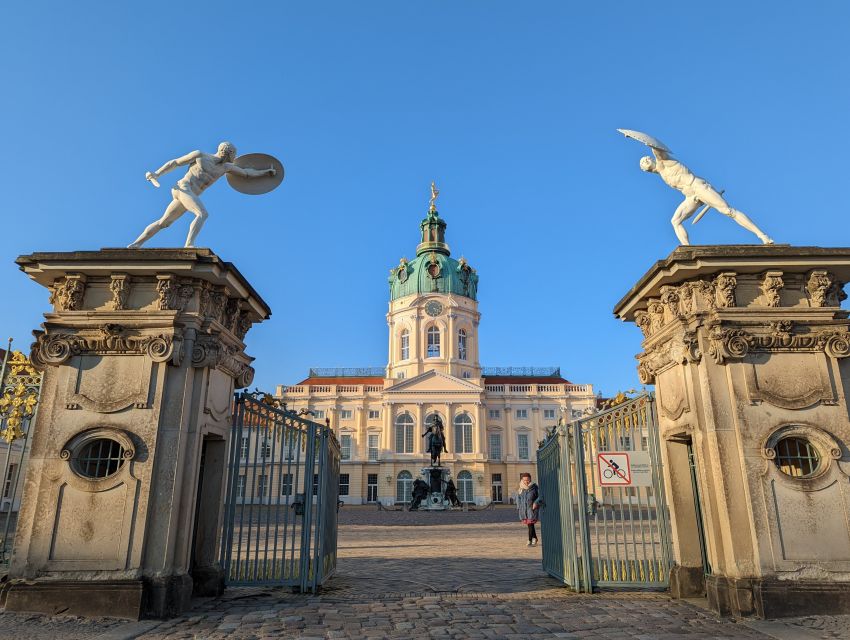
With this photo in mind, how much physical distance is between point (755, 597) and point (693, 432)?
75.5 inches

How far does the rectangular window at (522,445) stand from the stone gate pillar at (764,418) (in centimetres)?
5646

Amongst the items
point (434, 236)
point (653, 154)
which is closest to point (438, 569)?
point (653, 154)

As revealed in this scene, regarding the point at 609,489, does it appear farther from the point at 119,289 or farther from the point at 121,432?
the point at 119,289

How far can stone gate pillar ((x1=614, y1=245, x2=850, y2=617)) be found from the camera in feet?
23.3

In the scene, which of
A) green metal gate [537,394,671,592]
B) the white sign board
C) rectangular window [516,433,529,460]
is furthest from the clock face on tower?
the white sign board

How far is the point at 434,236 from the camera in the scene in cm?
7194

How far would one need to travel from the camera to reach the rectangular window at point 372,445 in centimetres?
6381

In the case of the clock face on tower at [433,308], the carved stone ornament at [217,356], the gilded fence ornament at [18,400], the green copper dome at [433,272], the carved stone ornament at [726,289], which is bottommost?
the gilded fence ornament at [18,400]

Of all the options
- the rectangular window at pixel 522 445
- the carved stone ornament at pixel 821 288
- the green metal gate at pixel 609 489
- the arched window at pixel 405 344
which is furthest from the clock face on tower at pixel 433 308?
the carved stone ornament at pixel 821 288

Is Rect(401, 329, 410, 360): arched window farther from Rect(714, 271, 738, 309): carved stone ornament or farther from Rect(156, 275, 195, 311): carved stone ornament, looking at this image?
Rect(714, 271, 738, 309): carved stone ornament

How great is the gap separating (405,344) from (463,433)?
38.6 ft

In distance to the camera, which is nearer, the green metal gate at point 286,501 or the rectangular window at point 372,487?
the green metal gate at point 286,501

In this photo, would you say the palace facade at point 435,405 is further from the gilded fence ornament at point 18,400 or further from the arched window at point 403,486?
the gilded fence ornament at point 18,400

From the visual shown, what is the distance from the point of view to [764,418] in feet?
24.7
